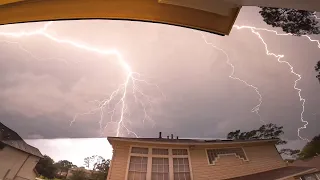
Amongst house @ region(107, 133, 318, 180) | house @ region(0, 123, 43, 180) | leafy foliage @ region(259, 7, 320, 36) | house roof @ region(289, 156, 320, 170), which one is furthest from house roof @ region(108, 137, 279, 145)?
leafy foliage @ region(259, 7, 320, 36)

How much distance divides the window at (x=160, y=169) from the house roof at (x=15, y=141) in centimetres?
91

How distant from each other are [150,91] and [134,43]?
425 millimetres

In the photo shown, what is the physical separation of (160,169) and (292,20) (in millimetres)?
1484

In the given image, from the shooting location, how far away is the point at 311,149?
3.51 feet

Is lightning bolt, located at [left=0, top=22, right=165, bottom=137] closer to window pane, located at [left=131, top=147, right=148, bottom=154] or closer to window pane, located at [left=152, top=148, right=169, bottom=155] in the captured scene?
window pane, located at [left=131, top=147, right=148, bottom=154]

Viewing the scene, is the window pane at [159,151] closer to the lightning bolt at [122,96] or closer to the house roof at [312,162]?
the lightning bolt at [122,96]

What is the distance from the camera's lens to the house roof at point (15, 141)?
4.04 ft

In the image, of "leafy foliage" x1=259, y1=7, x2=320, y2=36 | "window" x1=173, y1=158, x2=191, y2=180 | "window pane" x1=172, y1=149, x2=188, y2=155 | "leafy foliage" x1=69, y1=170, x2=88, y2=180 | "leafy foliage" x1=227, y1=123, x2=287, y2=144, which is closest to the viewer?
"leafy foliage" x1=259, y1=7, x2=320, y2=36

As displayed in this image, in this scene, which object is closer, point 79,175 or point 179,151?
point 79,175

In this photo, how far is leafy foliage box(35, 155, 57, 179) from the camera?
1.14 m

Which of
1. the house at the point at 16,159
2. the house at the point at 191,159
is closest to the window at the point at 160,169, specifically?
the house at the point at 191,159

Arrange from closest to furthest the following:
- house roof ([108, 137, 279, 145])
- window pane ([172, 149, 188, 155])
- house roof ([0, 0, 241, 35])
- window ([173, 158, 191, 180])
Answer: house roof ([0, 0, 241, 35]), house roof ([108, 137, 279, 145]), window ([173, 158, 191, 180]), window pane ([172, 149, 188, 155])

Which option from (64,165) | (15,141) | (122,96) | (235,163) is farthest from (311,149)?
(15,141)

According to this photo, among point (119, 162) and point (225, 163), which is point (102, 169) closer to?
point (119, 162)
